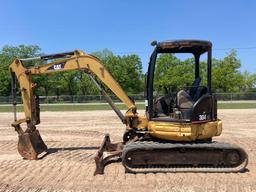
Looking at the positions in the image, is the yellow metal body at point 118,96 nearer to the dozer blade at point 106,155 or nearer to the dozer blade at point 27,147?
the dozer blade at point 27,147

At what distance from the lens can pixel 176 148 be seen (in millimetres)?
8500

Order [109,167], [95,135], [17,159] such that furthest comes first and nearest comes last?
[95,135] < [17,159] < [109,167]

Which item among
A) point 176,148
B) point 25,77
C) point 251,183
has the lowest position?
point 251,183

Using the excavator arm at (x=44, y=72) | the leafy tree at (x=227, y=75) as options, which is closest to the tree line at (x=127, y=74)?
the leafy tree at (x=227, y=75)

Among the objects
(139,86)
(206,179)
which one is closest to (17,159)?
(206,179)

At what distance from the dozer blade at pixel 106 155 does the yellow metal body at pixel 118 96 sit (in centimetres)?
69

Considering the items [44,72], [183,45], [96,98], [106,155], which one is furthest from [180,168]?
[96,98]

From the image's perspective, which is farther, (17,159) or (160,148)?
(17,159)

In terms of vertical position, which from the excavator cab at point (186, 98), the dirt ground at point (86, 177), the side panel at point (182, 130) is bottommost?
the dirt ground at point (86, 177)

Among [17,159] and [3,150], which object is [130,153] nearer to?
[17,159]

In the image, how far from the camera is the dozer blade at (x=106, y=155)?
27.9ft

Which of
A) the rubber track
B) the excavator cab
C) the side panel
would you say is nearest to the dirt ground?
the rubber track

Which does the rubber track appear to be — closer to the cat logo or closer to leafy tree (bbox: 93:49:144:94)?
the cat logo

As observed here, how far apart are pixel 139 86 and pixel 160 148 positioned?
5947 cm
